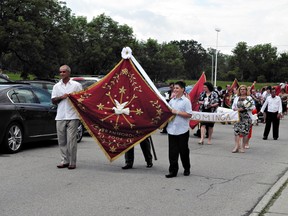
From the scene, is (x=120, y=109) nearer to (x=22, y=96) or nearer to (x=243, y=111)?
(x=22, y=96)

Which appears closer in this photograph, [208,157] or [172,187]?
[172,187]

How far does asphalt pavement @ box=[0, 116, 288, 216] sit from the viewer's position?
19.5 ft

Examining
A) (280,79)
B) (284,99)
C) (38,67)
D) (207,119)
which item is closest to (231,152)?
(207,119)

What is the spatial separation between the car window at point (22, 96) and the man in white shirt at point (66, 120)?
2.27 m

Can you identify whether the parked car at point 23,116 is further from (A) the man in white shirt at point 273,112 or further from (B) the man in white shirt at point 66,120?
(A) the man in white shirt at point 273,112

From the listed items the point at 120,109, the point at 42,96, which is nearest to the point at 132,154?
the point at 120,109

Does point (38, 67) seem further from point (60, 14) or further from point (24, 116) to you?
point (24, 116)

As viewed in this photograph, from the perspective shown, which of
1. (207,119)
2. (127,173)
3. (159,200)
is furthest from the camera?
(207,119)

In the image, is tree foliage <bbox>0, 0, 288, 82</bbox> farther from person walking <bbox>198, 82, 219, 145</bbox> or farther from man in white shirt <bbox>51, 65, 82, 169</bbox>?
man in white shirt <bbox>51, 65, 82, 169</bbox>

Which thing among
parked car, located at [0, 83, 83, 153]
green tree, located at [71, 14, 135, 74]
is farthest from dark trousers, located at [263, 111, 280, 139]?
green tree, located at [71, 14, 135, 74]

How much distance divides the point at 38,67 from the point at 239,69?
280 feet

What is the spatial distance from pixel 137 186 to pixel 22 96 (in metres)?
4.77

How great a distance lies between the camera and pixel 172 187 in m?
7.29

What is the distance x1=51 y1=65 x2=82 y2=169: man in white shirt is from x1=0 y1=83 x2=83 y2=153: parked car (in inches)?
73.4
